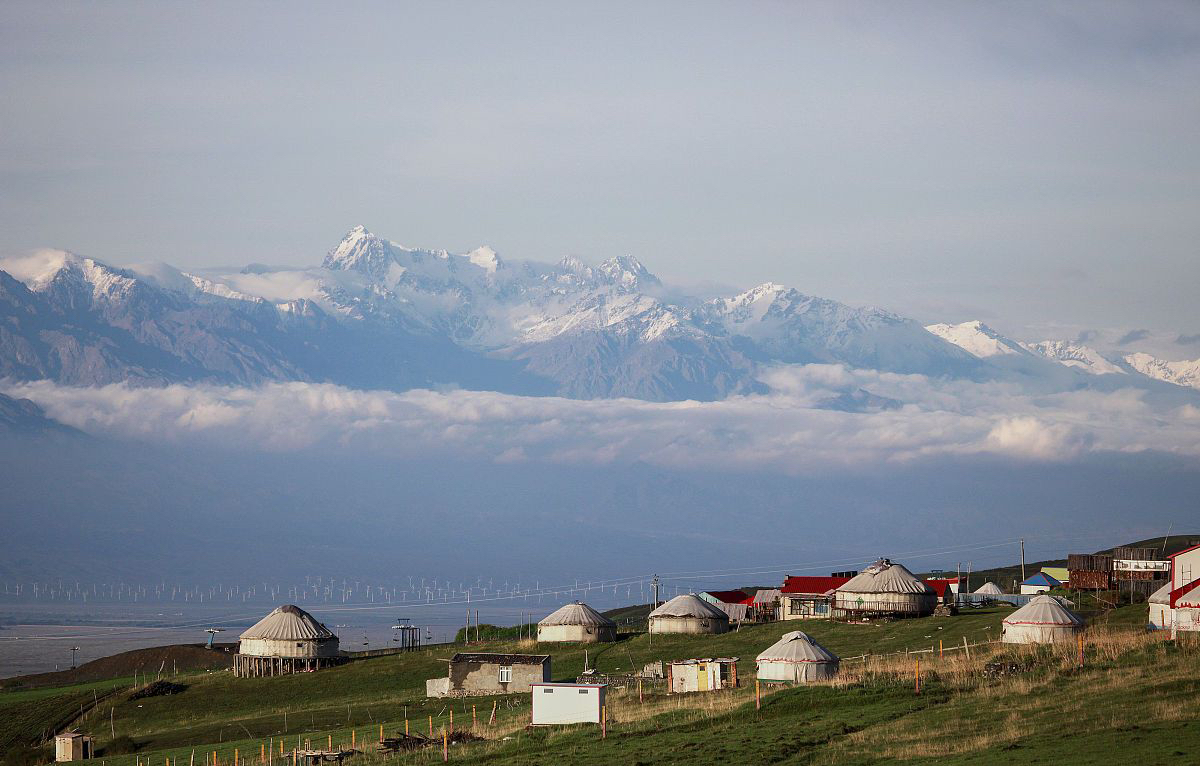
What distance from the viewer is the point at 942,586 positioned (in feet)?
445

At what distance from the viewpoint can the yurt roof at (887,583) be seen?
385 ft

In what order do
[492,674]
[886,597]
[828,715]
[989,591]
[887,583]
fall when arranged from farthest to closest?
[989,591] → [887,583] → [886,597] → [492,674] → [828,715]

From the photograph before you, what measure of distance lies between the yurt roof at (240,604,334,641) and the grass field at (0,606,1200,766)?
11.7 metres

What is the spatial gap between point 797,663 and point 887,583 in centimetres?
4680

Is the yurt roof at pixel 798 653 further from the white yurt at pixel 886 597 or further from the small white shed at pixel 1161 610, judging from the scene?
the white yurt at pixel 886 597

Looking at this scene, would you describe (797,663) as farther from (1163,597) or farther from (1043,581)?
(1043,581)

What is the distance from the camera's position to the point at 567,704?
224 feet

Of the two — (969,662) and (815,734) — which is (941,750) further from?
(969,662)

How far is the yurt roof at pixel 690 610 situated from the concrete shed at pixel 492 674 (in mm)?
26456

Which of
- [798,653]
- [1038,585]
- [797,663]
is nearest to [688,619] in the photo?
[1038,585]

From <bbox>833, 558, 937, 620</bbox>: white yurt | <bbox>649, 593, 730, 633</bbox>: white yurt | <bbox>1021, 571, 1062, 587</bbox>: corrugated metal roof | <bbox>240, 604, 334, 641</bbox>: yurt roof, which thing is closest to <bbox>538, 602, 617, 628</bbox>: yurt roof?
<bbox>649, 593, 730, 633</bbox>: white yurt

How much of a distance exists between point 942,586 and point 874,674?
6713cm

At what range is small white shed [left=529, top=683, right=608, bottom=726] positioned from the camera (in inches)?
2667

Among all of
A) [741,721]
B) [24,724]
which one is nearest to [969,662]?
[741,721]
